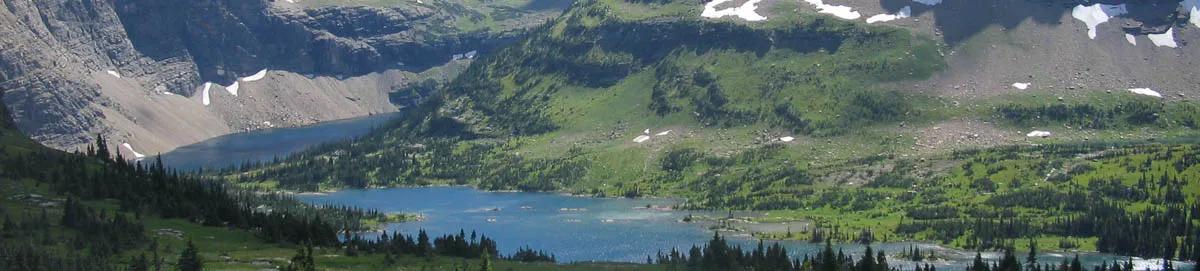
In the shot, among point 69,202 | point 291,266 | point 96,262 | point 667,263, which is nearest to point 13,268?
point 96,262

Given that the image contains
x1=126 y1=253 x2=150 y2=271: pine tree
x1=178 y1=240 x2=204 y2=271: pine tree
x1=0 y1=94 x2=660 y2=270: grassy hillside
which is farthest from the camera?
x1=0 y1=94 x2=660 y2=270: grassy hillside

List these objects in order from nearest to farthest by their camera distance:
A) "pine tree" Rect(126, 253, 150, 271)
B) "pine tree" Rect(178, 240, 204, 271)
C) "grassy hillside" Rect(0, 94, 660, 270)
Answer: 1. "pine tree" Rect(178, 240, 204, 271)
2. "pine tree" Rect(126, 253, 150, 271)
3. "grassy hillside" Rect(0, 94, 660, 270)

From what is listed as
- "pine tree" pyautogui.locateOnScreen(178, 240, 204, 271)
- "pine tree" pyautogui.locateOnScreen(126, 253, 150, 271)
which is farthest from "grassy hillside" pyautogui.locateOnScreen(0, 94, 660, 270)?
"pine tree" pyautogui.locateOnScreen(178, 240, 204, 271)

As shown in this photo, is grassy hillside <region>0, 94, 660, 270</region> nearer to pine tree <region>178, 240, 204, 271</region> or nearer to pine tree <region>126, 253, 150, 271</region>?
pine tree <region>126, 253, 150, 271</region>

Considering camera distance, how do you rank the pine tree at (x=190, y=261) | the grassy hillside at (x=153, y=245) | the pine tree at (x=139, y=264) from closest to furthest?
the pine tree at (x=190, y=261)
the pine tree at (x=139, y=264)
the grassy hillside at (x=153, y=245)

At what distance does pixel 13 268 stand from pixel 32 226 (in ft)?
107

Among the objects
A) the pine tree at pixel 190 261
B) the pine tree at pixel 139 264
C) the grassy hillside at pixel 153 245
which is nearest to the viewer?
the pine tree at pixel 190 261

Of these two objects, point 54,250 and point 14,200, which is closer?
point 54,250

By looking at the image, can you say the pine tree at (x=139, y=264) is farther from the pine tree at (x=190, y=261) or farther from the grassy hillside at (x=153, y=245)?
the pine tree at (x=190, y=261)

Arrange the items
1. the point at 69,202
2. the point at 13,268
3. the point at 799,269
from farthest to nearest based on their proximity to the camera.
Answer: the point at 69,202 → the point at 799,269 → the point at 13,268

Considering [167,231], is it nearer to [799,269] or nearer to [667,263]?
[667,263]

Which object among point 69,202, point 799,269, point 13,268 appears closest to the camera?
point 13,268

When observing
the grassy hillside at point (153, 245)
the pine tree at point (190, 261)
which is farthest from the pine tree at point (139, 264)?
the pine tree at point (190, 261)

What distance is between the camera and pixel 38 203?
650 ft
